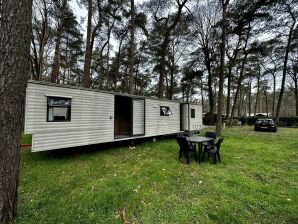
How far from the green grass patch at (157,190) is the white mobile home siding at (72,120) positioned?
32.9 inches

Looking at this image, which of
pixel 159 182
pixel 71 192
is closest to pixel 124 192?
pixel 159 182

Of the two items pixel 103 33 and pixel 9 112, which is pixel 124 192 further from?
pixel 103 33

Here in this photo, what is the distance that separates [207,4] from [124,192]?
1842cm

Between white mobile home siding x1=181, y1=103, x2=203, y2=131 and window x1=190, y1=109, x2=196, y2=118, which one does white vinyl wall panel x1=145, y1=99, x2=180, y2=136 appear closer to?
white mobile home siding x1=181, y1=103, x2=203, y2=131

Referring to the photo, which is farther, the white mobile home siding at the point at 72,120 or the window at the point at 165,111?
the window at the point at 165,111

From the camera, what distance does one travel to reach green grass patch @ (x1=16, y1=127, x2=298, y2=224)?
9.31 feet

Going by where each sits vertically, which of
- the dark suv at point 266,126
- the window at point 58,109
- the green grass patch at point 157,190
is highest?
the window at point 58,109

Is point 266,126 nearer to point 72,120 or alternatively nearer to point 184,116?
point 184,116

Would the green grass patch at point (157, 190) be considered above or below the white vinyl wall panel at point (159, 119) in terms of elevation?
below

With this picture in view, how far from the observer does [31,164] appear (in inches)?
216

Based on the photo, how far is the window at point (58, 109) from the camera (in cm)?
518

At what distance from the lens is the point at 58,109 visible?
5.43m

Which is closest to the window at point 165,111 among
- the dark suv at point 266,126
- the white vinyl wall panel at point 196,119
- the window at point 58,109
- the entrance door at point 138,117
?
the entrance door at point 138,117

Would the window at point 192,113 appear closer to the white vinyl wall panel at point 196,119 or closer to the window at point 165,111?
the white vinyl wall panel at point 196,119
